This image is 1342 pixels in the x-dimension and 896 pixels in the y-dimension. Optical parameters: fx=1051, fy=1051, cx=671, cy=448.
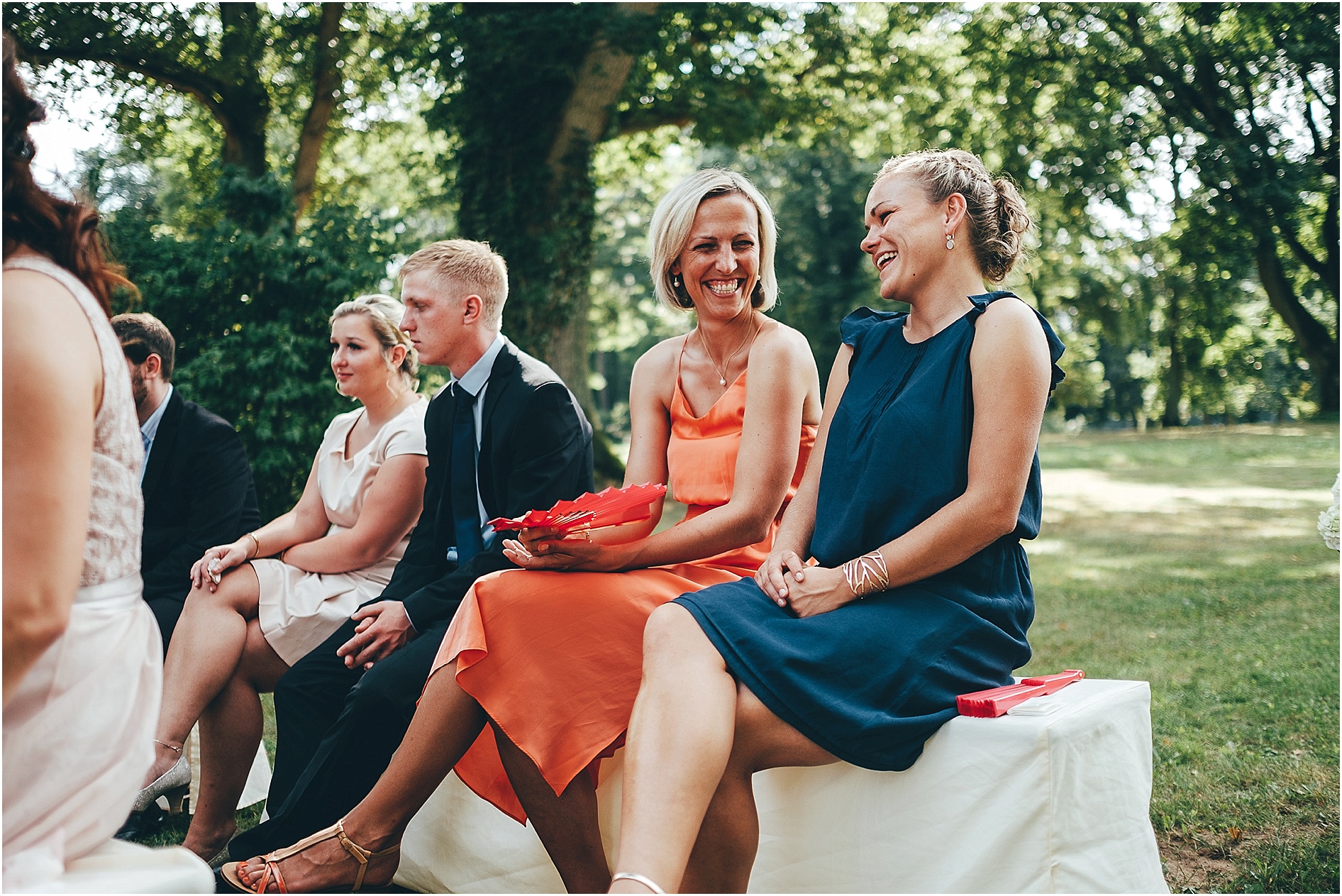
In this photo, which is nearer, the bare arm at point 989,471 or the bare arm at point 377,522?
the bare arm at point 989,471

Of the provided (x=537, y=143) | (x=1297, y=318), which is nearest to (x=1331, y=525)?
(x=537, y=143)

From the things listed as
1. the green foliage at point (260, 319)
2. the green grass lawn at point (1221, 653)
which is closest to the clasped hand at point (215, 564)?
the green grass lawn at point (1221, 653)

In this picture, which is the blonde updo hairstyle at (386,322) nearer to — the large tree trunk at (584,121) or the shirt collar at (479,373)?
the shirt collar at (479,373)

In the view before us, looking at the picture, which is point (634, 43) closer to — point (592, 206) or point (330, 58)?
point (592, 206)

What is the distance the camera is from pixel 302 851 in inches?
106

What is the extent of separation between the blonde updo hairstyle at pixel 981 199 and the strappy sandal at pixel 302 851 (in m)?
2.15

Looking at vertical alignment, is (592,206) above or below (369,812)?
above

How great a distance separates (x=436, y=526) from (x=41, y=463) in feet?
6.64

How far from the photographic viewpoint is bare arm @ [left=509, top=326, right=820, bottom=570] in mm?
2748

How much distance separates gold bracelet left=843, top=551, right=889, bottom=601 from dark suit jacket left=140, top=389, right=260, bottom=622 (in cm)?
259

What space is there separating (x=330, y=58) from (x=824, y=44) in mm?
6113

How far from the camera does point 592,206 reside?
11477mm

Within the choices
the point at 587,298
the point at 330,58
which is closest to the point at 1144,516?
the point at 587,298

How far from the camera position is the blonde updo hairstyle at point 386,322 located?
382 centimetres
